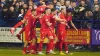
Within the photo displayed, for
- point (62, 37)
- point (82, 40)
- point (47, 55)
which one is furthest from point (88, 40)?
point (47, 55)

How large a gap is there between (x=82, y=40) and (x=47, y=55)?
16.4 feet

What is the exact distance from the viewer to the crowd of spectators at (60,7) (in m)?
22.6

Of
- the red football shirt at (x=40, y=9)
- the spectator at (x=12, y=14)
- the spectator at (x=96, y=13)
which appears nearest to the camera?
the red football shirt at (x=40, y=9)

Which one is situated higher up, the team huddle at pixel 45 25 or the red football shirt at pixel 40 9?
the red football shirt at pixel 40 9

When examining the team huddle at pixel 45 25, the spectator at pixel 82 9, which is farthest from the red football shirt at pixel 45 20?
the spectator at pixel 82 9

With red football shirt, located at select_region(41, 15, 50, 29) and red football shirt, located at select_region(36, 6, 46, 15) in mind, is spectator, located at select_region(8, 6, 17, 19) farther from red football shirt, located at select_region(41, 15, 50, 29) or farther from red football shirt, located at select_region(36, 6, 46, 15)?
red football shirt, located at select_region(41, 15, 50, 29)

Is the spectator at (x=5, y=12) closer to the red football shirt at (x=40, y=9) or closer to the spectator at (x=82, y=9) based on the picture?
the spectator at (x=82, y=9)

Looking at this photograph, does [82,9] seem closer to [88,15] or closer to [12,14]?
[88,15]

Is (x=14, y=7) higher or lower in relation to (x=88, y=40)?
higher

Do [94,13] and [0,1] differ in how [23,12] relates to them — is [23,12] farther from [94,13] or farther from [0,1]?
[94,13]

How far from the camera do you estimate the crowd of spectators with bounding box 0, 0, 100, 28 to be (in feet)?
74.1

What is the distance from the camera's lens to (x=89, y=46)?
912 inches

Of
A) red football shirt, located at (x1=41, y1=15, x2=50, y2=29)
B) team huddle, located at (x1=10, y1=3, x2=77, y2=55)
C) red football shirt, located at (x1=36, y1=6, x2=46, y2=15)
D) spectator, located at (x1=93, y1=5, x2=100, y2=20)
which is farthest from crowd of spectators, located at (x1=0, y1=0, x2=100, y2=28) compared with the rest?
red football shirt, located at (x1=41, y1=15, x2=50, y2=29)

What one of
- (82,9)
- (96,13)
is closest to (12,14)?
(82,9)
